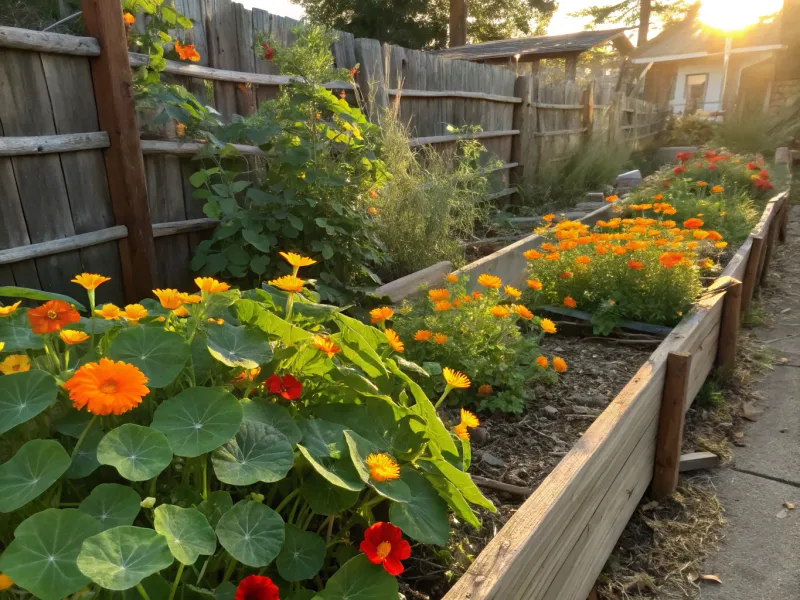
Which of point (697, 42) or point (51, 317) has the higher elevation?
point (697, 42)

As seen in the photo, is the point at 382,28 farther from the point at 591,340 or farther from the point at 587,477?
the point at 587,477

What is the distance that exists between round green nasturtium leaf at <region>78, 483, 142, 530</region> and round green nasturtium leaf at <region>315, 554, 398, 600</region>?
299 mm

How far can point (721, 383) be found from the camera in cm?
322

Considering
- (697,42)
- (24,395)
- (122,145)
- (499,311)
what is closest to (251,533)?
(24,395)

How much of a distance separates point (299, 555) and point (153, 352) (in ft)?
1.36

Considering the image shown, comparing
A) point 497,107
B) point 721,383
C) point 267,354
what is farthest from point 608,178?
point 267,354

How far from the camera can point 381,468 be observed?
93 cm

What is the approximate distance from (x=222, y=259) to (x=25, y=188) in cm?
78

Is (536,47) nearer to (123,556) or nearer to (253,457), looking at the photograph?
(253,457)

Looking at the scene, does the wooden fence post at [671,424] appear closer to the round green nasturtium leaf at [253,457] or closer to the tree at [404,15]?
the round green nasturtium leaf at [253,457]

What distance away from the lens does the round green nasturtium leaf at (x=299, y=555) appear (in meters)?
0.90

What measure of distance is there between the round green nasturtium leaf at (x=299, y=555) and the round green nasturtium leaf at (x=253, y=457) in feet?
0.36

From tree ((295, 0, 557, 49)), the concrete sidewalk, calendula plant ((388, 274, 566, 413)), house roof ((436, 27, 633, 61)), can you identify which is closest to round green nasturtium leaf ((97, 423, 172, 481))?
calendula plant ((388, 274, 566, 413))

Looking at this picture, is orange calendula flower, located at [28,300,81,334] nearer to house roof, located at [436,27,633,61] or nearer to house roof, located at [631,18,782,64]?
house roof, located at [436,27,633,61]
